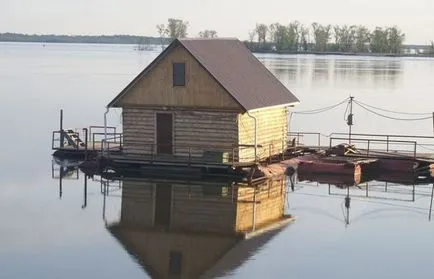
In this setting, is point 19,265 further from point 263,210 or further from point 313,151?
point 313,151

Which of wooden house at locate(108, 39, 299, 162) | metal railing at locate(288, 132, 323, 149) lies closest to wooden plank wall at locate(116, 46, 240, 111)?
wooden house at locate(108, 39, 299, 162)

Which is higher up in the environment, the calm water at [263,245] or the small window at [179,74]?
the small window at [179,74]

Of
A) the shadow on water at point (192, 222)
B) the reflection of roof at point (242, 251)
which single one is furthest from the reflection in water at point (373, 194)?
the reflection of roof at point (242, 251)

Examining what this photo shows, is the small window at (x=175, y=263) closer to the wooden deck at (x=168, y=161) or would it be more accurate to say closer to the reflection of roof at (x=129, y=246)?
the reflection of roof at (x=129, y=246)

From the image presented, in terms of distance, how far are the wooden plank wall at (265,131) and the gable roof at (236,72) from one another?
0.53 m

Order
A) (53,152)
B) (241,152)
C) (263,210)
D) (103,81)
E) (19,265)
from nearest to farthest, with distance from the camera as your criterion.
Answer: (19,265), (263,210), (241,152), (53,152), (103,81)

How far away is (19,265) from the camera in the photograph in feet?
75.4

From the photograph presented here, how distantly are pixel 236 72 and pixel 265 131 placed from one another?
2.88 m

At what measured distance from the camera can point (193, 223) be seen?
28.3 metres

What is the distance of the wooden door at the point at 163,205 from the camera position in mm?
28688

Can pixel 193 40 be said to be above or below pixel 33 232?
above

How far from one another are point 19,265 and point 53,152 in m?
22.4

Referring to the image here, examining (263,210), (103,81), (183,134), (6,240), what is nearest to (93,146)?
(183,134)

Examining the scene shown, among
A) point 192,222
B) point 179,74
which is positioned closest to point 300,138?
point 179,74
